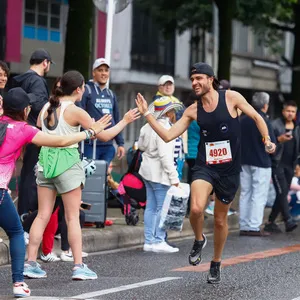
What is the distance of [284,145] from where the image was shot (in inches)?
589

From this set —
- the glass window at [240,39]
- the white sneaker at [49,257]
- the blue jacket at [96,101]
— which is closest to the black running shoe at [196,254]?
the white sneaker at [49,257]

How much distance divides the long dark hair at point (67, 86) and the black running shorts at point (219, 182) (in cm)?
128

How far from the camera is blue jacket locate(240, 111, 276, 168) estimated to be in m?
14.1

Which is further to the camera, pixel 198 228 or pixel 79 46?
pixel 79 46

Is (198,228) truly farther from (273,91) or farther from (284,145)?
(273,91)

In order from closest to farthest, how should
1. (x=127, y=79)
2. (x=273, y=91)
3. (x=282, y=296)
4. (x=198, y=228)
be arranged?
(x=282, y=296) → (x=198, y=228) → (x=127, y=79) → (x=273, y=91)

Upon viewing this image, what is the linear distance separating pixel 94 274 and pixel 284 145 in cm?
611

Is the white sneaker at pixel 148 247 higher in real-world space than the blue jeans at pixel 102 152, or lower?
lower

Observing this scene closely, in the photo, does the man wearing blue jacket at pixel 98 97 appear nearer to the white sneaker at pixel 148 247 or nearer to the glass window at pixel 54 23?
the white sneaker at pixel 148 247

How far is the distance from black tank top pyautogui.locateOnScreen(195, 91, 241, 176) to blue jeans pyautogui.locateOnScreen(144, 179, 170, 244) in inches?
106

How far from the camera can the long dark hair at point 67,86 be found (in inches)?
373

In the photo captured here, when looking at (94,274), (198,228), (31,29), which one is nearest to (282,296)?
(198,228)

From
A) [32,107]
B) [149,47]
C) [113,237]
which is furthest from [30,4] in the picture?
[32,107]

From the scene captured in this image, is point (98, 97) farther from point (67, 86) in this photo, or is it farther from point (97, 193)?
point (67, 86)
